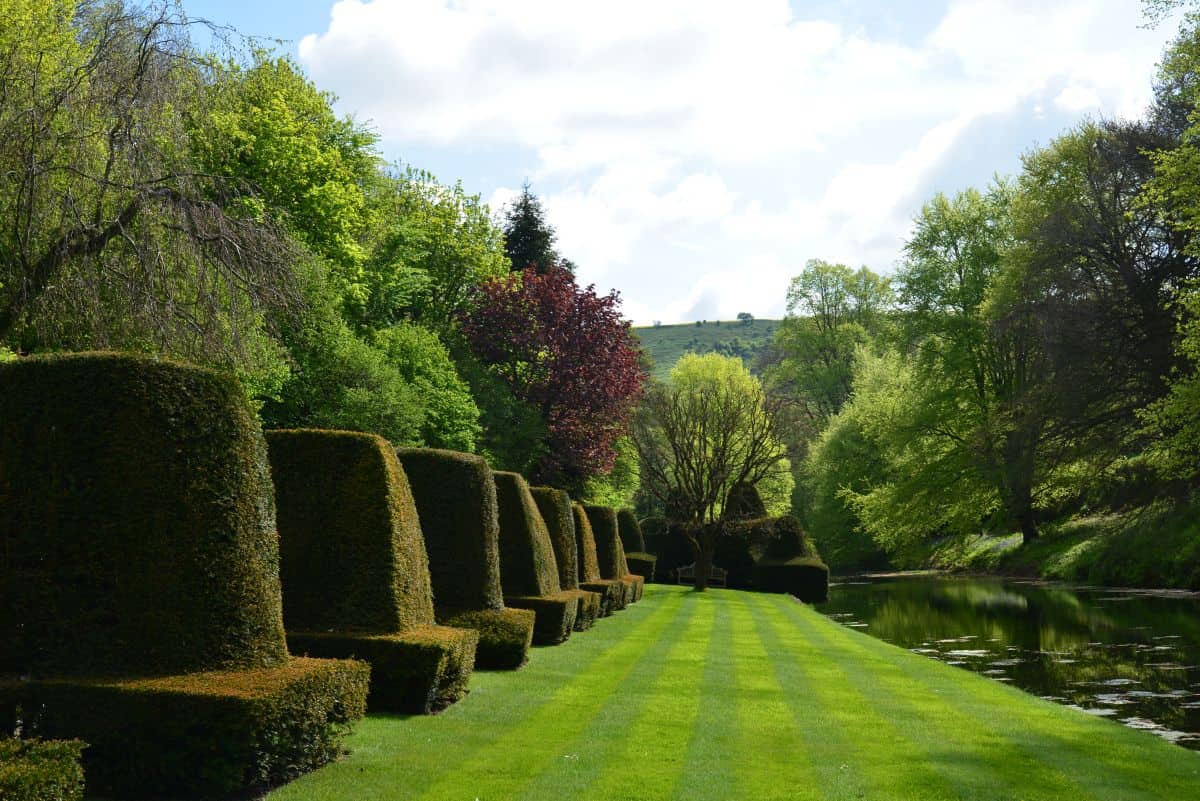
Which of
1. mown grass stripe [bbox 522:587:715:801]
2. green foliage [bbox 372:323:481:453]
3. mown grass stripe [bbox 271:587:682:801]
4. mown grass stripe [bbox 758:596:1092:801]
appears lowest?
mown grass stripe [bbox 758:596:1092:801]

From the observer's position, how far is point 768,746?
10.9 m

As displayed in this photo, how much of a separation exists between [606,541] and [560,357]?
9.51 meters

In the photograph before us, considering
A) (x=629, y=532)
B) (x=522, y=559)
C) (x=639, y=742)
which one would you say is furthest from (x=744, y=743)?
(x=629, y=532)

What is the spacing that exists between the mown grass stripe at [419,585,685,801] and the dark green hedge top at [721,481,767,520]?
28.2 metres

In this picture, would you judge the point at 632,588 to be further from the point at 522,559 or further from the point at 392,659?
the point at 392,659

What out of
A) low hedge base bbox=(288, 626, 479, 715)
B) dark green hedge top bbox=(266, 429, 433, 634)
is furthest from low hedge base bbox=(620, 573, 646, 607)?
low hedge base bbox=(288, 626, 479, 715)

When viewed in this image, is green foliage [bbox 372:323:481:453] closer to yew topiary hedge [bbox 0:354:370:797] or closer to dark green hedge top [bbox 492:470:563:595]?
dark green hedge top [bbox 492:470:563:595]

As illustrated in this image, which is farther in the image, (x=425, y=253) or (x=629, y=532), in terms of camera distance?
(x=629, y=532)

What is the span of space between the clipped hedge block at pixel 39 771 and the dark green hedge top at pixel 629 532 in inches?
1701

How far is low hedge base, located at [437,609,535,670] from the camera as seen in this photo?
1562cm

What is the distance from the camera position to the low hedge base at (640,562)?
48781 millimetres

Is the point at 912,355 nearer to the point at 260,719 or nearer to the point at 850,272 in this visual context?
the point at 850,272

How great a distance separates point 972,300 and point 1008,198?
554cm

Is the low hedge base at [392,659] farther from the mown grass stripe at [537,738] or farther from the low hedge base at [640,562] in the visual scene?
the low hedge base at [640,562]
